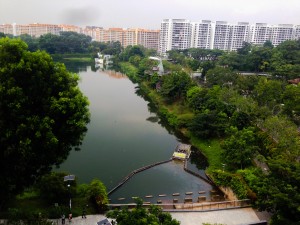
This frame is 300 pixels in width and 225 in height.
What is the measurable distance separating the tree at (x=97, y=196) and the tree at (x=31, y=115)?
2.86 metres

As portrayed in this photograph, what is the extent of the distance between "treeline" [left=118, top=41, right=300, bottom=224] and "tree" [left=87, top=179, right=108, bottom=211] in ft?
23.5

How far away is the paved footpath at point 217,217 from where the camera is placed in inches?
573

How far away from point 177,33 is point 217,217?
9458cm

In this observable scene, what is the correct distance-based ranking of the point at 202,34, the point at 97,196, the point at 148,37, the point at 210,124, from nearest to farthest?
the point at 97,196, the point at 210,124, the point at 202,34, the point at 148,37

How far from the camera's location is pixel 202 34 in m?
104

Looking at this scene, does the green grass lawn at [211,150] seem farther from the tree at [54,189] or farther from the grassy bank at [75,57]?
the grassy bank at [75,57]

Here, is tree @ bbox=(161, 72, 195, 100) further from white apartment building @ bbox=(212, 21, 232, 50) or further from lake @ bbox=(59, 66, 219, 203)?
white apartment building @ bbox=(212, 21, 232, 50)

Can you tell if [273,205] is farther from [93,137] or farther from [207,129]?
[93,137]

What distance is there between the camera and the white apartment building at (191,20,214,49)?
102688 millimetres

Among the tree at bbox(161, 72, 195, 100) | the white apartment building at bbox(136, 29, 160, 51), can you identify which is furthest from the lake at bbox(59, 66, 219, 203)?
the white apartment building at bbox(136, 29, 160, 51)

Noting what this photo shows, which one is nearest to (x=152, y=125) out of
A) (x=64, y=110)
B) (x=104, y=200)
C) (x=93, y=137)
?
(x=93, y=137)

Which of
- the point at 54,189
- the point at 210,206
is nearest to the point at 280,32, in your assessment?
the point at 210,206

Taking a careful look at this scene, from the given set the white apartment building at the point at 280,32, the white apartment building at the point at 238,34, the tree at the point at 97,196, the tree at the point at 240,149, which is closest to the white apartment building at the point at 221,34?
the white apartment building at the point at 238,34

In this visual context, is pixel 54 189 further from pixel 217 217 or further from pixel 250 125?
pixel 250 125
